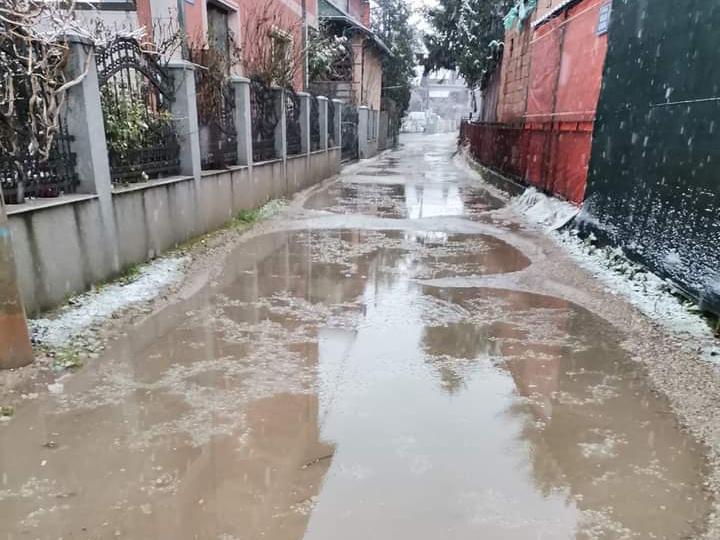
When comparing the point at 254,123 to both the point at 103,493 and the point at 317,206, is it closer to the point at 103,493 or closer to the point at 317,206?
the point at 317,206

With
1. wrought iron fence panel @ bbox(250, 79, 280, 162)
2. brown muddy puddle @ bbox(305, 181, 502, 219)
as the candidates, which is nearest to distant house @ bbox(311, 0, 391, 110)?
brown muddy puddle @ bbox(305, 181, 502, 219)

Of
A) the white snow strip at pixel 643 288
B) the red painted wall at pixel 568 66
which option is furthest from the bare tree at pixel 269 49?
the white snow strip at pixel 643 288

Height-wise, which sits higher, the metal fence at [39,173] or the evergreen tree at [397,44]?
the evergreen tree at [397,44]

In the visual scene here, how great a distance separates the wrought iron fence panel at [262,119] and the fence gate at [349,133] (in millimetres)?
8531

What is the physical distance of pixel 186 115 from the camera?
22.1 feet

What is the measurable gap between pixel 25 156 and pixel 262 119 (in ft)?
18.8

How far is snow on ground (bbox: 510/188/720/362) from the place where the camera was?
4.26m

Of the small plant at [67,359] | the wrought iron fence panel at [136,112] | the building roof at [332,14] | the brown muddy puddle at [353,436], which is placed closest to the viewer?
the brown muddy puddle at [353,436]

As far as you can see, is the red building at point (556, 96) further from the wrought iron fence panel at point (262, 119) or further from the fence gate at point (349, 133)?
the fence gate at point (349, 133)

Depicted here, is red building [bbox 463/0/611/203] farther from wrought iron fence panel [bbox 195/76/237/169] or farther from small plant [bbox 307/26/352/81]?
small plant [bbox 307/26/352/81]

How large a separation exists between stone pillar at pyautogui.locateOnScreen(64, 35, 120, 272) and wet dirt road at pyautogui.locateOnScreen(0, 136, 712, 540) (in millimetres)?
1113

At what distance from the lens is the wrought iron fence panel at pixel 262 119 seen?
9383 mm

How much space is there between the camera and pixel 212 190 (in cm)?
749

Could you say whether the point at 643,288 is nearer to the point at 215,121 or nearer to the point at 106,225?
the point at 106,225
